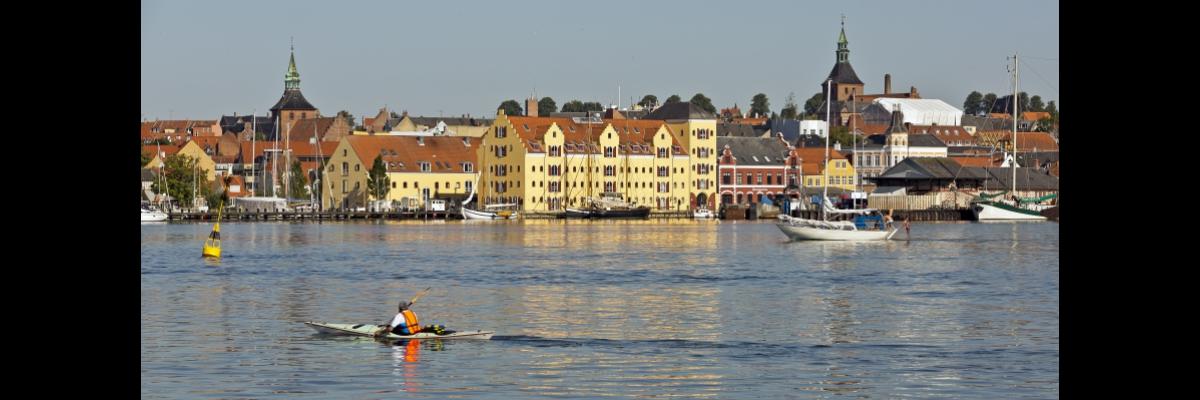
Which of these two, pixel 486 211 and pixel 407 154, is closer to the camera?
pixel 486 211

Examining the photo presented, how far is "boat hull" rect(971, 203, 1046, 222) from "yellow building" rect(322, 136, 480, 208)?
5803 cm

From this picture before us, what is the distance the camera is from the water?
2947cm

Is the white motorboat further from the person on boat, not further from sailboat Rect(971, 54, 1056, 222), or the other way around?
the person on boat

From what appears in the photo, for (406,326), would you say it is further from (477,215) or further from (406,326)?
(477,215)

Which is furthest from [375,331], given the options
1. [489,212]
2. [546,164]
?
[546,164]

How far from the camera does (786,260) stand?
83.7 metres

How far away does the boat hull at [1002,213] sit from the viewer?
17400cm

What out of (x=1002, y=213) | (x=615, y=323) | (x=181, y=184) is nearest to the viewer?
(x=615, y=323)

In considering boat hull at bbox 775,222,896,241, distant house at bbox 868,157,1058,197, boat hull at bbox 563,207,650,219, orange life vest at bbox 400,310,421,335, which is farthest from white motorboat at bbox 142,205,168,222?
orange life vest at bbox 400,310,421,335

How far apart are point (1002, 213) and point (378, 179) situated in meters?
65.9

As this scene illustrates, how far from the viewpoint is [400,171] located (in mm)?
193125

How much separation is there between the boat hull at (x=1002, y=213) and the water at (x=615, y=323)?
80.1 m
